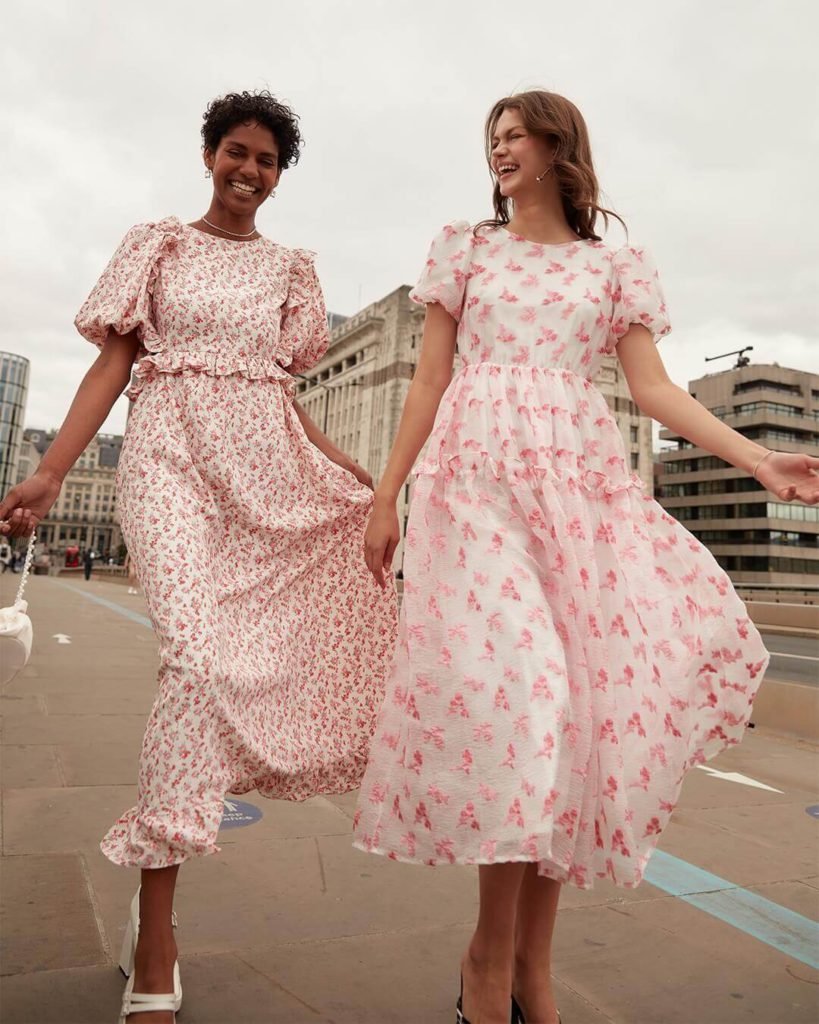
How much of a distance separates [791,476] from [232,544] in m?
1.28

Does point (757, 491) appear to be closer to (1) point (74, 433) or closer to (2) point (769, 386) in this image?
(2) point (769, 386)

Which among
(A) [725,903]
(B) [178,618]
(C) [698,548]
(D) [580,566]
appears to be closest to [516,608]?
(D) [580,566]

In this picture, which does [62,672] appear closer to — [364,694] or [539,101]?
[364,694]

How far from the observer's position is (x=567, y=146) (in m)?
2.07

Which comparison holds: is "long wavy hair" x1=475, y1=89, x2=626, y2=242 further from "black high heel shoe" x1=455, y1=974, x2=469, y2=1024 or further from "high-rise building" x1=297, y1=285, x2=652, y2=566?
"high-rise building" x1=297, y1=285, x2=652, y2=566

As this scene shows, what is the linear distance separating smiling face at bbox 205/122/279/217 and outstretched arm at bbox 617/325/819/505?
1073mm

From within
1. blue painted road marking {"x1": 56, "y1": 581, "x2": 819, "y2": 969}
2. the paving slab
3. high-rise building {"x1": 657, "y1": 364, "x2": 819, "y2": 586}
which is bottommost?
the paving slab

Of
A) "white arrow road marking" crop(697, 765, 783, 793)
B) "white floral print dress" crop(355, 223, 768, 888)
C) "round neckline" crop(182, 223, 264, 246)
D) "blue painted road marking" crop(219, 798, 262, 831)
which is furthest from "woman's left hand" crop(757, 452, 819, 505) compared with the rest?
"white arrow road marking" crop(697, 765, 783, 793)

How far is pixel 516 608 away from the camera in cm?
164

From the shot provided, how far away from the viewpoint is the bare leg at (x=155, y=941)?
63.6 inches

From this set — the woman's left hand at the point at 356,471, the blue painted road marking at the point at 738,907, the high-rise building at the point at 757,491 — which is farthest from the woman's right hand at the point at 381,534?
the high-rise building at the point at 757,491

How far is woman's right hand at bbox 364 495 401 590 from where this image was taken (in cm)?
196

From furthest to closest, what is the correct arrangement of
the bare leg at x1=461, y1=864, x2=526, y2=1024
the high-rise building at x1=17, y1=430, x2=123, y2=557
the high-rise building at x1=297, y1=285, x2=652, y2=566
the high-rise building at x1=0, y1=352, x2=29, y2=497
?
the high-rise building at x1=17, y1=430, x2=123, y2=557
the high-rise building at x1=0, y1=352, x2=29, y2=497
the high-rise building at x1=297, y1=285, x2=652, y2=566
the bare leg at x1=461, y1=864, x2=526, y2=1024

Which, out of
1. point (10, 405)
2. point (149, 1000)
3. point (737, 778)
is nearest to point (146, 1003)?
point (149, 1000)
